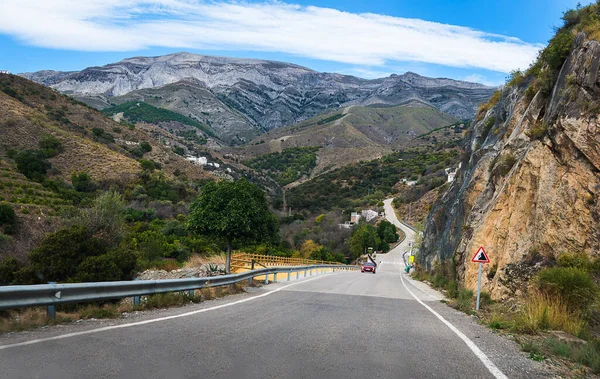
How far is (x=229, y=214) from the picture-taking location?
78.7 ft

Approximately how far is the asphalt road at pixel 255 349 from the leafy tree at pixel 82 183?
54.1 metres

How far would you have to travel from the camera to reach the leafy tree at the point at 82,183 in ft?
192

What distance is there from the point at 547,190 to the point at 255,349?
11686 millimetres

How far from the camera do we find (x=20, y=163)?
182 ft

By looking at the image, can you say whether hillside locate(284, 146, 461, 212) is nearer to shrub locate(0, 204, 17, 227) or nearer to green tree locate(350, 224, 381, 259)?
green tree locate(350, 224, 381, 259)

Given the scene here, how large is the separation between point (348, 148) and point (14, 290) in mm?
171004

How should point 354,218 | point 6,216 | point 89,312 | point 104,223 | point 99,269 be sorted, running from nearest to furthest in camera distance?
point 89,312 → point 99,269 → point 104,223 → point 6,216 → point 354,218

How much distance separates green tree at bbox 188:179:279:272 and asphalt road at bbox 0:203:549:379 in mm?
14148

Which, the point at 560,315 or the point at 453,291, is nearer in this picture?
the point at 560,315

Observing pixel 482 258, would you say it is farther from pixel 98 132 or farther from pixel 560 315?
pixel 98 132

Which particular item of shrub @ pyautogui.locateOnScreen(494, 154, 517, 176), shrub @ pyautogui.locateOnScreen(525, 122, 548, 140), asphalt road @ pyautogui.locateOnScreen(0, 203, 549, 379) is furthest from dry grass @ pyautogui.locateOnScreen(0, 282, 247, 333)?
shrub @ pyautogui.locateOnScreen(494, 154, 517, 176)

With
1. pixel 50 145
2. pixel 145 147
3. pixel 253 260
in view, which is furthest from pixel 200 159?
pixel 253 260

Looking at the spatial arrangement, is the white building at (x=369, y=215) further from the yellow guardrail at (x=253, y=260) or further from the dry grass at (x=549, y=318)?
the dry grass at (x=549, y=318)

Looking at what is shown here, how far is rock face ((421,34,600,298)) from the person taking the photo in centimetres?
1343
